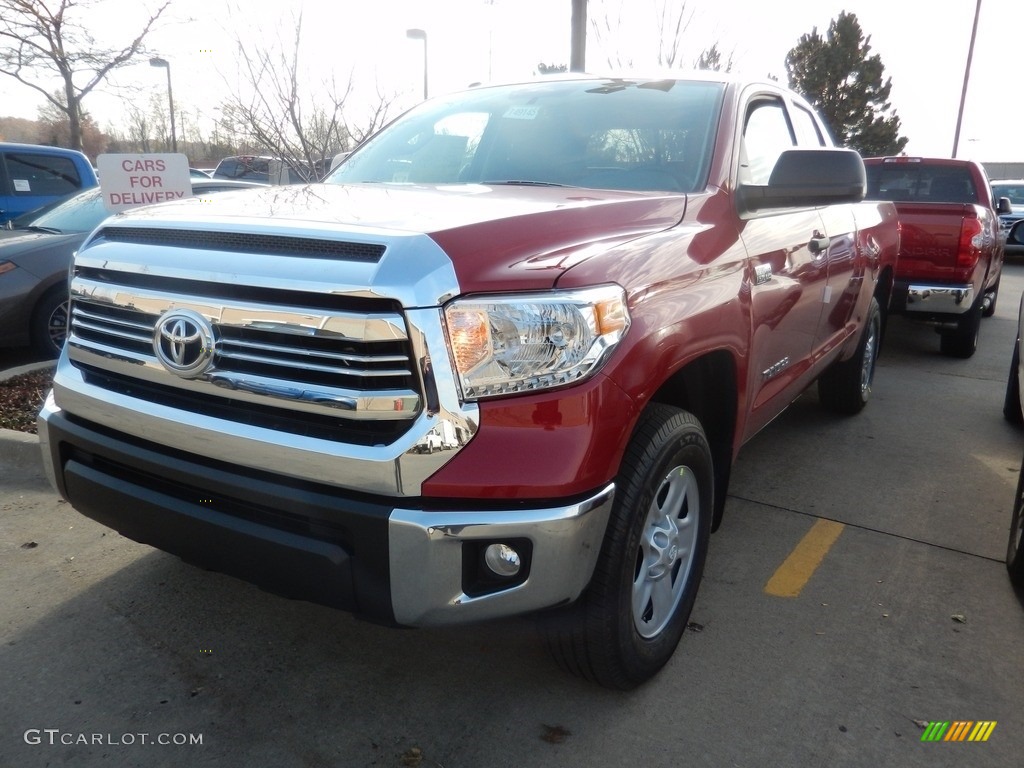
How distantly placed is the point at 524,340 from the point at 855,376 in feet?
13.4

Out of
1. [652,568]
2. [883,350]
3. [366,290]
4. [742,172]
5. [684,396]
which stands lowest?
[883,350]

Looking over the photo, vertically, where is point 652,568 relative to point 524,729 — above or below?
above

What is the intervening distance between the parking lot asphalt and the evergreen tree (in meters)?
35.6

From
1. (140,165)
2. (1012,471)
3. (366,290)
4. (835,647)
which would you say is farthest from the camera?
(140,165)

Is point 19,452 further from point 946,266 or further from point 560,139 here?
point 946,266

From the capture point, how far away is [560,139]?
3383 millimetres

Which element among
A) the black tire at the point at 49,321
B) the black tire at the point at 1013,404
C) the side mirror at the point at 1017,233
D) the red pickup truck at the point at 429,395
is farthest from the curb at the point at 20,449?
the black tire at the point at 1013,404

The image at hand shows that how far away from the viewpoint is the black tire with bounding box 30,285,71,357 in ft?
20.4

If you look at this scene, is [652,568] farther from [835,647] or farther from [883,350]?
[883,350]

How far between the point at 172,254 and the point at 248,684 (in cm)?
133

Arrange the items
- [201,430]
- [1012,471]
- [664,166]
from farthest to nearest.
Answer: [1012,471] → [664,166] → [201,430]

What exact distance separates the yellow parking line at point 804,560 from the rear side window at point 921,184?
18.8 feet

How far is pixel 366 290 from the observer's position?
192 centimetres

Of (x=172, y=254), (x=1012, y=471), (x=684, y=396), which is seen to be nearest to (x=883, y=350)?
(x=1012, y=471)
